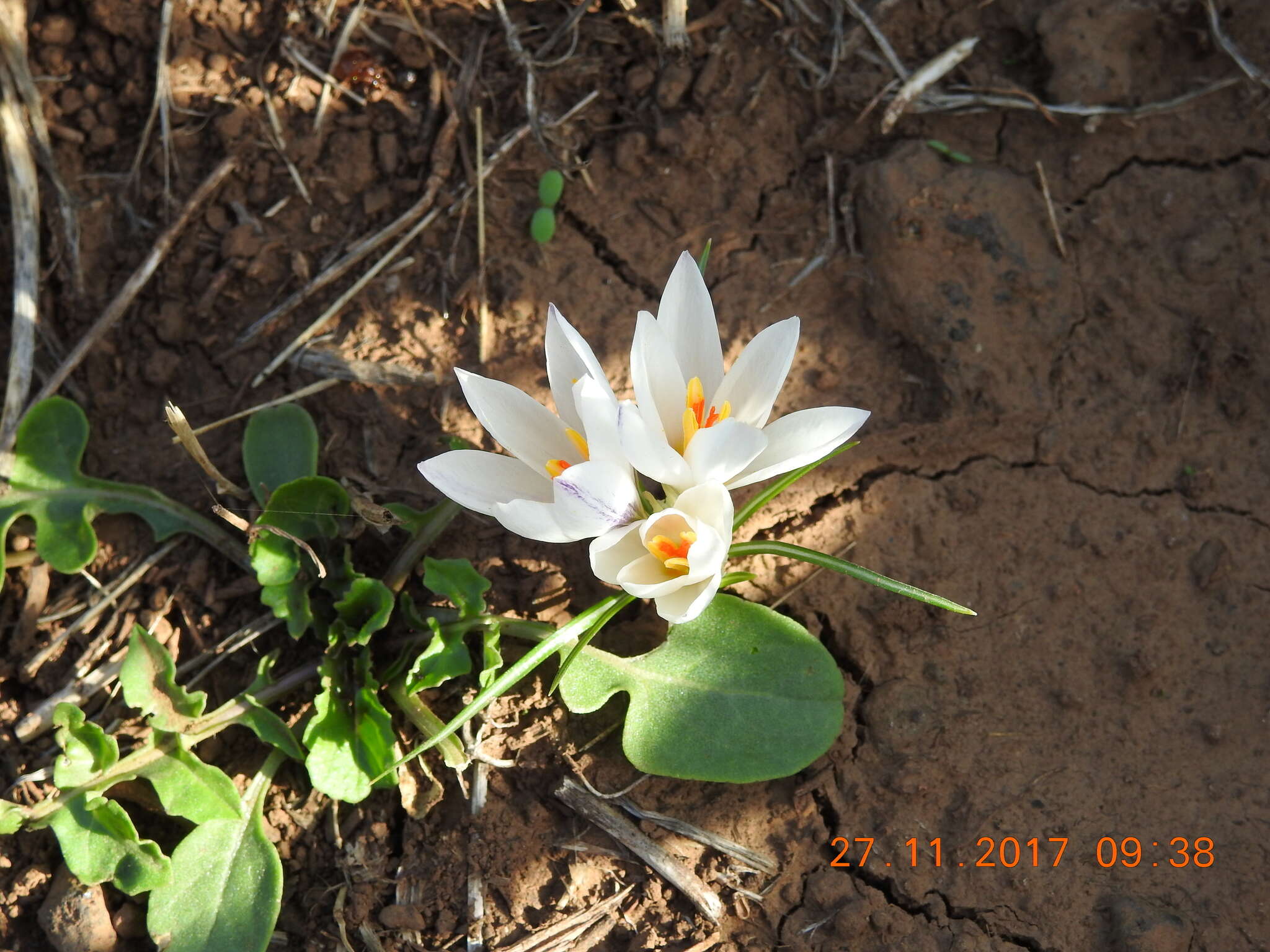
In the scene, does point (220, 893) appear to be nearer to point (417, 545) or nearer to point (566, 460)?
point (417, 545)

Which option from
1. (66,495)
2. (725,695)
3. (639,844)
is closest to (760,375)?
(725,695)

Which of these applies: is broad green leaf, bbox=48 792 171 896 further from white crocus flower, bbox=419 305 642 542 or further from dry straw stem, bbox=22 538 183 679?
white crocus flower, bbox=419 305 642 542

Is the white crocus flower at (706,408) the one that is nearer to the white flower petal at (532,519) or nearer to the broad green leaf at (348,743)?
the white flower petal at (532,519)

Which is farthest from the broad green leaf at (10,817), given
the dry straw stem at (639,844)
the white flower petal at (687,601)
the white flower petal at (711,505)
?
the white flower petal at (711,505)

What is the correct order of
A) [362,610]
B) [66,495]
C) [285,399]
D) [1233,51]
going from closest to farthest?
[362,610], [66,495], [285,399], [1233,51]

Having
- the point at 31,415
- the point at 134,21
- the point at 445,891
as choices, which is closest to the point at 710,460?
the point at 445,891

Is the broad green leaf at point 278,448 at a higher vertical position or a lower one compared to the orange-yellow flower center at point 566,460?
lower

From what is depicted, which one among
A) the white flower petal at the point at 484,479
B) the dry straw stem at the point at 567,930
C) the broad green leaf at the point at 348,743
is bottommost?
the dry straw stem at the point at 567,930

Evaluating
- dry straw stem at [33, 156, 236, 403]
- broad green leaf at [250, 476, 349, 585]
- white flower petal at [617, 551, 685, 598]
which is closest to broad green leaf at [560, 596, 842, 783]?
white flower petal at [617, 551, 685, 598]
